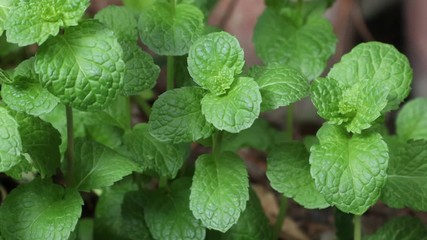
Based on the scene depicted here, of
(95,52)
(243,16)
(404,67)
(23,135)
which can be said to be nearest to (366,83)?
(404,67)

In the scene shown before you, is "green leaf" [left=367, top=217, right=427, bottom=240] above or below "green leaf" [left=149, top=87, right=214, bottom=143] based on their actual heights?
below

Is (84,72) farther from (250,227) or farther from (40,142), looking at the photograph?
(250,227)

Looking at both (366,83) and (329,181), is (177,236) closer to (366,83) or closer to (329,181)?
(329,181)

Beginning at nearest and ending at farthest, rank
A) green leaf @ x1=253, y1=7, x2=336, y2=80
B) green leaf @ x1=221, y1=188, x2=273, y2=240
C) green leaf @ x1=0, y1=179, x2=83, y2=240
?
green leaf @ x1=0, y1=179, x2=83, y2=240 < green leaf @ x1=221, y1=188, x2=273, y2=240 < green leaf @ x1=253, y1=7, x2=336, y2=80

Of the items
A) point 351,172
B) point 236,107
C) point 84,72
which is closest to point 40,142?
point 84,72

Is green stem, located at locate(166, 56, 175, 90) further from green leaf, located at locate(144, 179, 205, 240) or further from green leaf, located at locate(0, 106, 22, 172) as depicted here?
green leaf, located at locate(0, 106, 22, 172)

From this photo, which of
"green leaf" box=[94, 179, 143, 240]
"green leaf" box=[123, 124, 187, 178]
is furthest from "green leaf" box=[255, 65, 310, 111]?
"green leaf" box=[94, 179, 143, 240]
